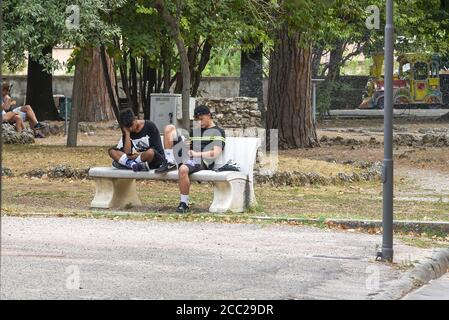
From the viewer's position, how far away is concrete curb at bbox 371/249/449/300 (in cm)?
978

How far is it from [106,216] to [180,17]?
928 cm

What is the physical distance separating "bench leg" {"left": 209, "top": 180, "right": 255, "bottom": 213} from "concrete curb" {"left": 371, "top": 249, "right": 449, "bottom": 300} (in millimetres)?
3752

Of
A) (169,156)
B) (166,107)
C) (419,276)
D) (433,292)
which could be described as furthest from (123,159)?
(166,107)

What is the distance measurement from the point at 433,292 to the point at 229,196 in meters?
5.59

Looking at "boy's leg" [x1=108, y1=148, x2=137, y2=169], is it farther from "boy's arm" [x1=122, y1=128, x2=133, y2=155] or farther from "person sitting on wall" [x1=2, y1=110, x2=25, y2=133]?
"person sitting on wall" [x1=2, y1=110, x2=25, y2=133]

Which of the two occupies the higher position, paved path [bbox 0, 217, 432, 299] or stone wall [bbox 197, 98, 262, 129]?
stone wall [bbox 197, 98, 262, 129]

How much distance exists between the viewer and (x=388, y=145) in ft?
38.3

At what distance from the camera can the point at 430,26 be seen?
36375 millimetres

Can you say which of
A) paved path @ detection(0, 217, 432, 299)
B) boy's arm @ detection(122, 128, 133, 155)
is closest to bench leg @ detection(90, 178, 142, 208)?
boy's arm @ detection(122, 128, 133, 155)

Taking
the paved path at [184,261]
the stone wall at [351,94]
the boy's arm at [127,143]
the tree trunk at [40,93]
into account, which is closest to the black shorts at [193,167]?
the boy's arm at [127,143]

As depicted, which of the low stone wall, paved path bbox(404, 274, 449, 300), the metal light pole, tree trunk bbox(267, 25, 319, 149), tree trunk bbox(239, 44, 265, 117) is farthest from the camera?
tree trunk bbox(239, 44, 265, 117)

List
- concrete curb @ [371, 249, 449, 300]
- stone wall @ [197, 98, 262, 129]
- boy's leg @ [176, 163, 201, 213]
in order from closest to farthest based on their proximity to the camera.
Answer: concrete curb @ [371, 249, 449, 300]
boy's leg @ [176, 163, 201, 213]
stone wall @ [197, 98, 262, 129]

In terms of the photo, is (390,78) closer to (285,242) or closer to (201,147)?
(285,242)

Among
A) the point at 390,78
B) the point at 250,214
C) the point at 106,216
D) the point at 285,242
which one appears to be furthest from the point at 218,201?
the point at 390,78
